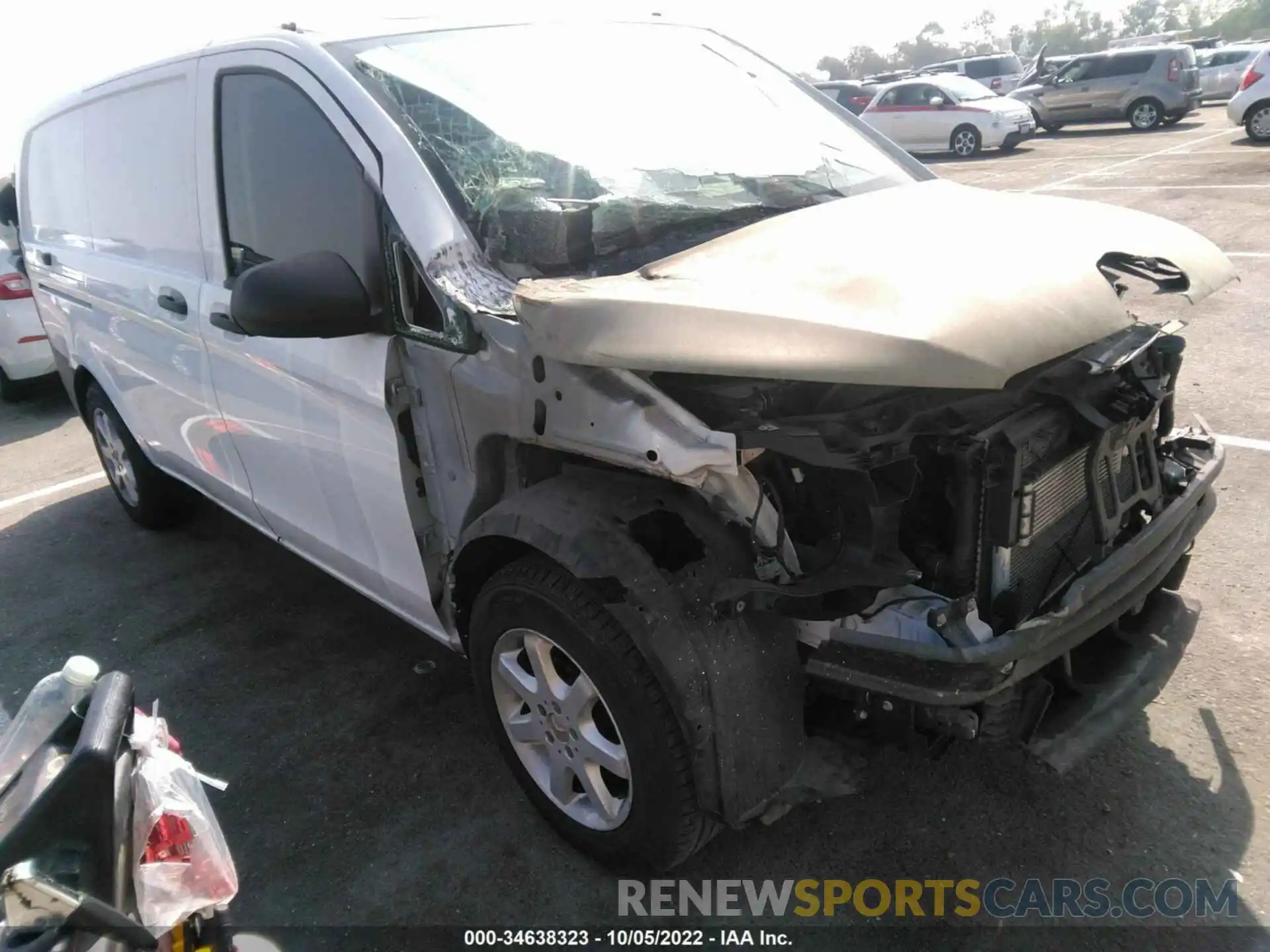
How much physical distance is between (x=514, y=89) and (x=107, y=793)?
2068 mm

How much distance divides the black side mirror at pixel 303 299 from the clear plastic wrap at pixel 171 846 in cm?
103

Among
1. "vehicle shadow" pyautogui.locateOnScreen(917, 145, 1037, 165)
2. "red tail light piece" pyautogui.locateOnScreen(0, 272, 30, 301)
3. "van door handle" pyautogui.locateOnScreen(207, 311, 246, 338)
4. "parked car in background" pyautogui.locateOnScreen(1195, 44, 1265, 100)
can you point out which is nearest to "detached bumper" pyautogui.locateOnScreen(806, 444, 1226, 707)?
"van door handle" pyautogui.locateOnScreen(207, 311, 246, 338)

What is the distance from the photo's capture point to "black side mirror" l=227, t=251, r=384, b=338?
2.34 meters

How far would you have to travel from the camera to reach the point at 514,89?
274 cm

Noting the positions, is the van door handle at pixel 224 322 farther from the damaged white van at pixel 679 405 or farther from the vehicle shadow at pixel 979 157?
the vehicle shadow at pixel 979 157

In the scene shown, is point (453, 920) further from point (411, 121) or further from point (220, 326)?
point (411, 121)

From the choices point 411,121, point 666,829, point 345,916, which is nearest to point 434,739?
point 345,916

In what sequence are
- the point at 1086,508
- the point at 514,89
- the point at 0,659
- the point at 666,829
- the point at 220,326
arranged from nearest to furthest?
the point at 666,829
the point at 1086,508
the point at 514,89
the point at 220,326
the point at 0,659

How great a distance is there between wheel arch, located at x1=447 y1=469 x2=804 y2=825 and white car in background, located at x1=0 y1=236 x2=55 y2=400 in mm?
6916

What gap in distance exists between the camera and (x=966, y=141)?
18734mm

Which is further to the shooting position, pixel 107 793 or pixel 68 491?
pixel 68 491

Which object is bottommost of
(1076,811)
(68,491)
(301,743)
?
(68,491)

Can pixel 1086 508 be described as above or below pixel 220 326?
below

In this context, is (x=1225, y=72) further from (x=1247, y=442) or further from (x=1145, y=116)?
(x=1247, y=442)
